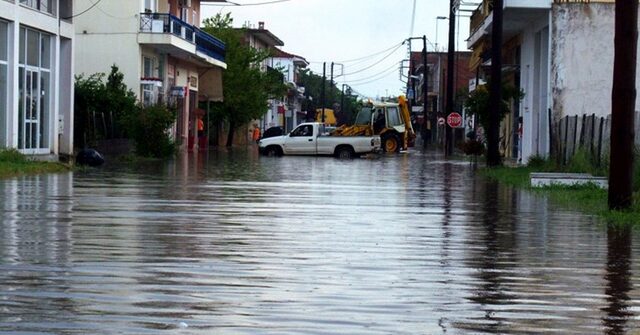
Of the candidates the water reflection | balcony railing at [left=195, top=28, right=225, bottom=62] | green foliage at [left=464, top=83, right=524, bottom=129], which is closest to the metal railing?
balcony railing at [left=195, top=28, right=225, bottom=62]

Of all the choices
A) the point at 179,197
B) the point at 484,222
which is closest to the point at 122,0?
the point at 179,197

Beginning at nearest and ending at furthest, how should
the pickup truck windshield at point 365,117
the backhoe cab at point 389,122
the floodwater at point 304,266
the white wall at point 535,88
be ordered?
the floodwater at point 304,266
the white wall at point 535,88
the backhoe cab at point 389,122
the pickup truck windshield at point 365,117

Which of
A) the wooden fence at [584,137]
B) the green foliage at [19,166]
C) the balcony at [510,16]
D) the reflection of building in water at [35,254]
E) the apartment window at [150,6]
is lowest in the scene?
the reflection of building in water at [35,254]

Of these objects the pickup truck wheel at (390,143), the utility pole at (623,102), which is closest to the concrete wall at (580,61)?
the utility pole at (623,102)

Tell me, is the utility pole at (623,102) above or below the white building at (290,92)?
below

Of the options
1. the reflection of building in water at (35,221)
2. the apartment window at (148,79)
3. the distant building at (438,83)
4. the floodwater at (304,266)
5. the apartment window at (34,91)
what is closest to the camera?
the floodwater at (304,266)

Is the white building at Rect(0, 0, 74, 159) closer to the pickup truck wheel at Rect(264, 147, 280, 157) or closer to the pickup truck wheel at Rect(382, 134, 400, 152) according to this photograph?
the pickup truck wheel at Rect(264, 147, 280, 157)

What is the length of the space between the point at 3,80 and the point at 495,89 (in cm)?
1577

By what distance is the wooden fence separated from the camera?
29.9m

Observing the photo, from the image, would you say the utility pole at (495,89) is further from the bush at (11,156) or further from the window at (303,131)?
the window at (303,131)

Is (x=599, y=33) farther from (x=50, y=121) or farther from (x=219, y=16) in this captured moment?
(x=219, y=16)

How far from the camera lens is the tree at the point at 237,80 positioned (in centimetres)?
7775

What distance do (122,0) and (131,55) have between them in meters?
2.43

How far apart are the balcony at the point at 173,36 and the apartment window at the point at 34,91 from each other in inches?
555
